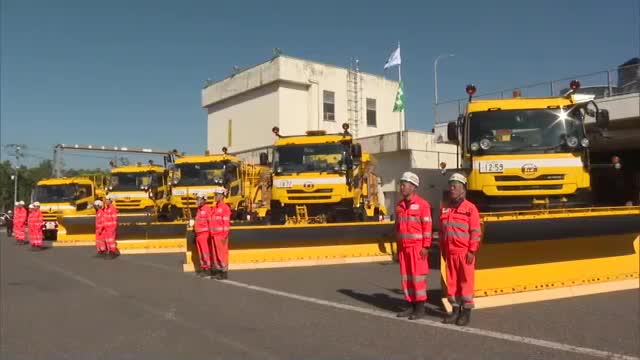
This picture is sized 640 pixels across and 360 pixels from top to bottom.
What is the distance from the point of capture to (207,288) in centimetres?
901

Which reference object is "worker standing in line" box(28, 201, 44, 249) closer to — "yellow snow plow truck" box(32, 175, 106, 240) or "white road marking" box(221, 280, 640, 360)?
"yellow snow plow truck" box(32, 175, 106, 240)

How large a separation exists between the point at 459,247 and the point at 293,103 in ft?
A: 82.6

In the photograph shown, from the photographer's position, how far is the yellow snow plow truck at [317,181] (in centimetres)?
1240

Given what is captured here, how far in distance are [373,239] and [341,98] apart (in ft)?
71.9

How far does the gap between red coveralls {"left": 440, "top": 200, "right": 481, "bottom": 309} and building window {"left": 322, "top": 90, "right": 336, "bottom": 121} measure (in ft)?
84.8

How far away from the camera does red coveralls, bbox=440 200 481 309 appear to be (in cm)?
607

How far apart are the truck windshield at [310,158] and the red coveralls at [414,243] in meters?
6.08

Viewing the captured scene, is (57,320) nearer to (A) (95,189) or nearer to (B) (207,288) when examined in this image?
(B) (207,288)

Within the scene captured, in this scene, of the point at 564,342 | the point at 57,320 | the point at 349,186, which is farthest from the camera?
the point at 349,186

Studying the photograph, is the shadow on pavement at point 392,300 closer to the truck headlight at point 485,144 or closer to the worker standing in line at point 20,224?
the truck headlight at point 485,144

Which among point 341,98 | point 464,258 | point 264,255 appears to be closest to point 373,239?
point 264,255

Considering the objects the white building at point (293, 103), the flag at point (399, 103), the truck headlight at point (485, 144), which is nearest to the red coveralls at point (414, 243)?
the truck headlight at point (485, 144)

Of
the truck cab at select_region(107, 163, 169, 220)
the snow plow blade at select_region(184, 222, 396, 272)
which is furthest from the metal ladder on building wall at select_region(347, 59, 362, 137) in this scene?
the snow plow blade at select_region(184, 222, 396, 272)

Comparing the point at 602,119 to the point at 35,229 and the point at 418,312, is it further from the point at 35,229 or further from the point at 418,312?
the point at 35,229
